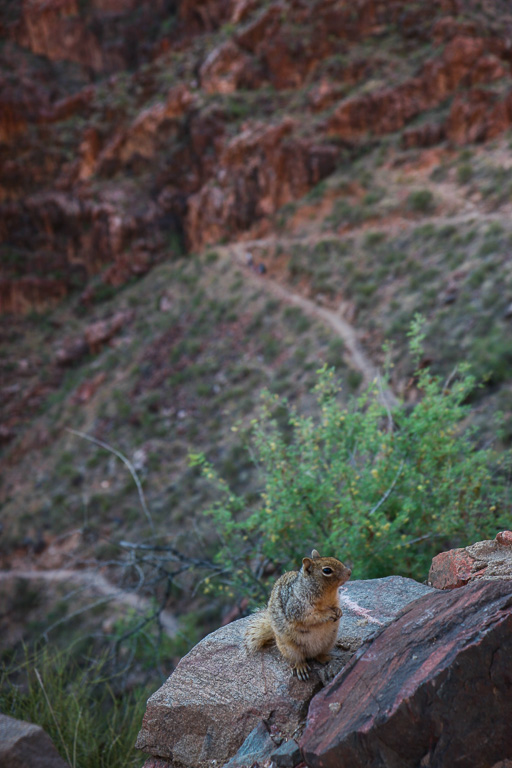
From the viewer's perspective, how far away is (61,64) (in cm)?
4534

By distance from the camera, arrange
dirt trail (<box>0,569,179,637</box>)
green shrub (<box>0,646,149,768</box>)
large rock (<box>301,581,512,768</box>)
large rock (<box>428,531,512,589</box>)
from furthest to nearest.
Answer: dirt trail (<box>0,569,179,637</box>) → green shrub (<box>0,646,149,768</box>) → large rock (<box>428,531,512,589</box>) → large rock (<box>301,581,512,768</box>)

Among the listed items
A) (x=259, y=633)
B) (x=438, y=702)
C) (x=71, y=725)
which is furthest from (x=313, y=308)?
(x=438, y=702)

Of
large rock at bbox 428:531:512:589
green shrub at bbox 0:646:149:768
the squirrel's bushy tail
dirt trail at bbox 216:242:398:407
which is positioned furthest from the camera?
dirt trail at bbox 216:242:398:407

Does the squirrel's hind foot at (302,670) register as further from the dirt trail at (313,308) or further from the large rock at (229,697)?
the dirt trail at (313,308)

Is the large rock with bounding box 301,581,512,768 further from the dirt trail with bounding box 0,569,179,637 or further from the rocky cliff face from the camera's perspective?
the rocky cliff face

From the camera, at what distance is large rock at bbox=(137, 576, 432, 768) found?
3.25 m

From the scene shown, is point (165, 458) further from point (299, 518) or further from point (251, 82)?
point (251, 82)

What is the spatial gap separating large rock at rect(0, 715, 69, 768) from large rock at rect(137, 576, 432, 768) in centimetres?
57

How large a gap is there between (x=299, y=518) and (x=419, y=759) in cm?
366

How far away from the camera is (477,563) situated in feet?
11.2

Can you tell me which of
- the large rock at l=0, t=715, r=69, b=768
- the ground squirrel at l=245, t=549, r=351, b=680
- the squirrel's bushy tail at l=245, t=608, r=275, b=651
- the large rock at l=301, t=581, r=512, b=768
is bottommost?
the large rock at l=0, t=715, r=69, b=768

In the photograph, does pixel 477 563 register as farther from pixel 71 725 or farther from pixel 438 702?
pixel 71 725

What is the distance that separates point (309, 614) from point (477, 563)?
1.19 meters

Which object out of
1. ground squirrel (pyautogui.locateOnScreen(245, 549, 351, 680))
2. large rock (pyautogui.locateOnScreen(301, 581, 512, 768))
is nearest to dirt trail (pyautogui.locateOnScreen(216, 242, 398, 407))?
ground squirrel (pyautogui.locateOnScreen(245, 549, 351, 680))
